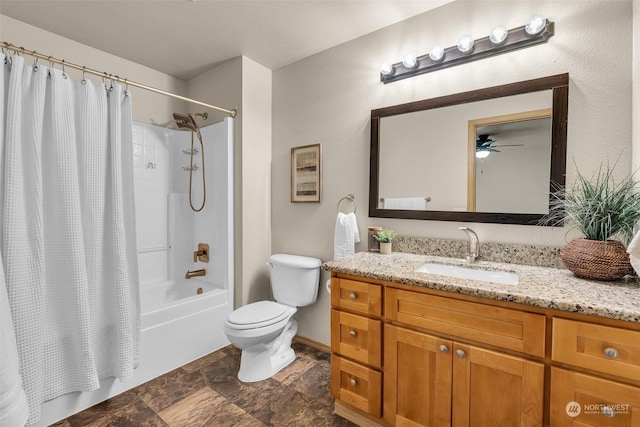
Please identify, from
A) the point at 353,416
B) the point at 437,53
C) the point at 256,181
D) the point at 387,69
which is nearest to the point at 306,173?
the point at 256,181

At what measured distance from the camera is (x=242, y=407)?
171 cm

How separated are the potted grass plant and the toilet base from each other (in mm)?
1831

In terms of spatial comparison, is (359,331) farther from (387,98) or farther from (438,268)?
(387,98)

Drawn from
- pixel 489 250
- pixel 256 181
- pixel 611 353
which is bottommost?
pixel 611 353

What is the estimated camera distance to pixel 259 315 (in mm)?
1976

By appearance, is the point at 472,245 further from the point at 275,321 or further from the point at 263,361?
the point at 263,361

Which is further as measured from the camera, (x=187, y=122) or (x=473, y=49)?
(x=187, y=122)

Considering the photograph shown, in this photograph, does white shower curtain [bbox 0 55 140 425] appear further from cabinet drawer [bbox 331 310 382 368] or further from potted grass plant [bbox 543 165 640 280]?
potted grass plant [bbox 543 165 640 280]

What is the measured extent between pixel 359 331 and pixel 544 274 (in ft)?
3.02

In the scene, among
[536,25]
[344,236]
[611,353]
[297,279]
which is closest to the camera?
[611,353]

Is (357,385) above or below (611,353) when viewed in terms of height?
below

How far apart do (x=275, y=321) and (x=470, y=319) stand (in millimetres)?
1251

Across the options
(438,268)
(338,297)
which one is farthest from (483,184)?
(338,297)

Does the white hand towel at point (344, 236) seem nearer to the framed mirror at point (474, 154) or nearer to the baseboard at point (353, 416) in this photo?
the framed mirror at point (474, 154)
